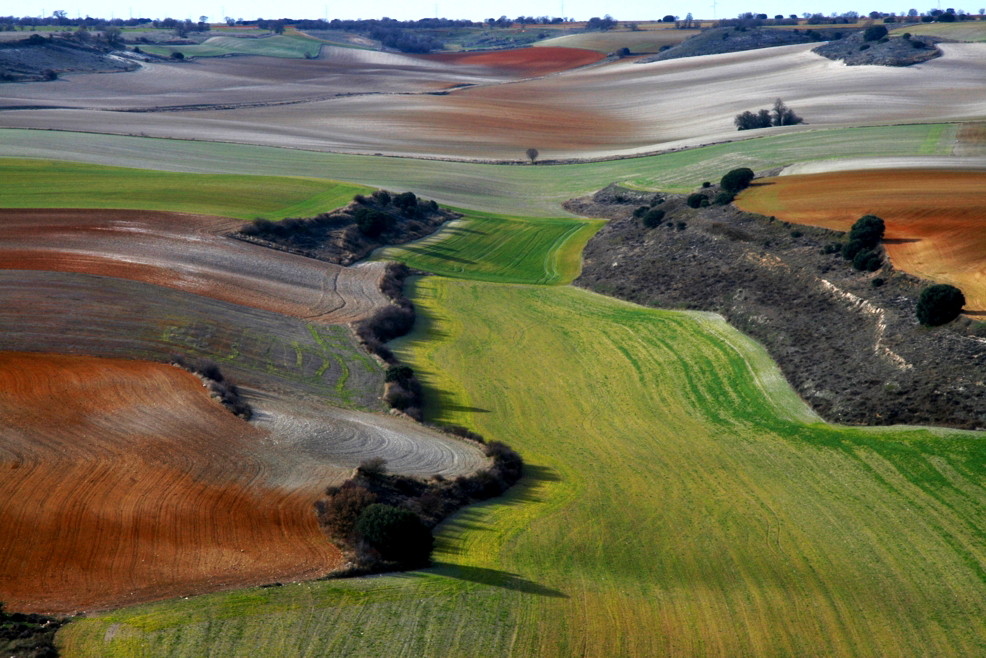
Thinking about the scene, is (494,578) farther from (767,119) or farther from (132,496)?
(767,119)

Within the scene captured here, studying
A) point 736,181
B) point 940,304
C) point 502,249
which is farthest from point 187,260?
point 736,181

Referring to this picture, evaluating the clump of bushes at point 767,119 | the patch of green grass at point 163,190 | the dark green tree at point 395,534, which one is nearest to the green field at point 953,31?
the clump of bushes at point 767,119

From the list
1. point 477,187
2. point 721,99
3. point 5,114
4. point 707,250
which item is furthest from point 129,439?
point 721,99

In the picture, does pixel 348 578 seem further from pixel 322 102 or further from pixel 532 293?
pixel 322 102

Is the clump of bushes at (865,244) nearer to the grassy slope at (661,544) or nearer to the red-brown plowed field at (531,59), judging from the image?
the grassy slope at (661,544)

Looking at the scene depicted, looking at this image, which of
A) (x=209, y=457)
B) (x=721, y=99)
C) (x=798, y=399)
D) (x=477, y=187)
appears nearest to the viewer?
(x=209, y=457)

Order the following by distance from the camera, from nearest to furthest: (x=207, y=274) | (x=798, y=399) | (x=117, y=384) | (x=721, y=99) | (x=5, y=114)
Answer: (x=117, y=384) < (x=798, y=399) < (x=207, y=274) < (x=5, y=114) < (x=721, y=99)
